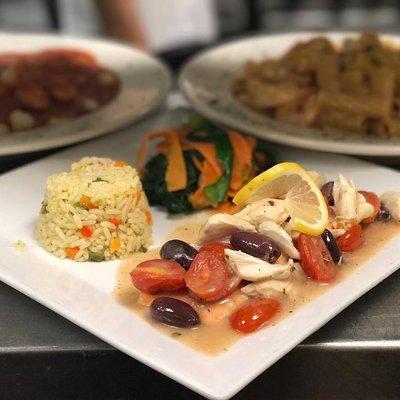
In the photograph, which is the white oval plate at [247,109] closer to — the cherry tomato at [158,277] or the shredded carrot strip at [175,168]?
the shredded carrot strip at [175,168]

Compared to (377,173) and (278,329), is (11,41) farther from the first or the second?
(278,329)

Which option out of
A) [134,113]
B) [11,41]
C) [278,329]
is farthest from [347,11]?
[278,329]

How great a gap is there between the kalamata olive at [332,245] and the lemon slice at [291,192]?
29 mm

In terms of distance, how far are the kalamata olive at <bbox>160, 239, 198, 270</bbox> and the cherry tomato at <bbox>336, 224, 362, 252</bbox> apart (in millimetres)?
284

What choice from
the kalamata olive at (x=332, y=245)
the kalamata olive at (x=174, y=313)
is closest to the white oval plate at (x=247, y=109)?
the kalamata olive at (x=332, y=245)

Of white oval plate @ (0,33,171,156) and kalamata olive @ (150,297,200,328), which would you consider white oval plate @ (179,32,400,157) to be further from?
kalamata olive @ (150,297,200,328)

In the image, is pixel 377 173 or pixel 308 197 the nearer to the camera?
pixel 308 197

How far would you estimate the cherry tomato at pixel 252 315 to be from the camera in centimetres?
129

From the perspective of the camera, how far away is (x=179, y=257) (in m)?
1.43

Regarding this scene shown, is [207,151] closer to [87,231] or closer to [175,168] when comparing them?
[175,168]

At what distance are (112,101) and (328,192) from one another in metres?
0.91

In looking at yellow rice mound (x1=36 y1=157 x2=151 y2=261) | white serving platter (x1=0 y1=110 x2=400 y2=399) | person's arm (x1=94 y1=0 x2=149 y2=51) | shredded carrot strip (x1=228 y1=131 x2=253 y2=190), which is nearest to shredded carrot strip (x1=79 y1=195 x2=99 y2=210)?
yellow rice mound (x1=36 y1=157 x2=151 y2=261)

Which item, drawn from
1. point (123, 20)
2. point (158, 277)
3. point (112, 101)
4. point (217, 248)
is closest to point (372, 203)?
point (217, 248)

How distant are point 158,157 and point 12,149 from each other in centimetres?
35
